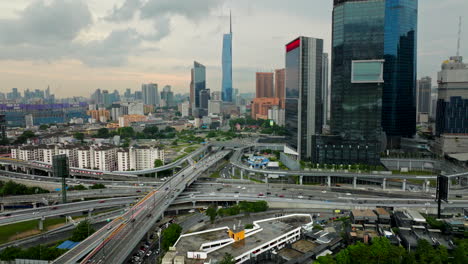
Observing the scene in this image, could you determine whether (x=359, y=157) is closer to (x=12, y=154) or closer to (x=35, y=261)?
(x=35, y=261)

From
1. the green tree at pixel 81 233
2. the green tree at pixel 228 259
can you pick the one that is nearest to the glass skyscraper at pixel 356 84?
the green tree at pixel 228 259

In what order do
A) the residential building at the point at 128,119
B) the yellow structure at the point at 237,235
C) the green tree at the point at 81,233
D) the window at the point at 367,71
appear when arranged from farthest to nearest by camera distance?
the residential building at the point at 128,119
the window at the point at 367,71
the green tree at the point at 81,233
the yellow structure at the point at 237,235

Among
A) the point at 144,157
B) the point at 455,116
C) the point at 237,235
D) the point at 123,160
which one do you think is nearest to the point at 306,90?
the point at 455,116

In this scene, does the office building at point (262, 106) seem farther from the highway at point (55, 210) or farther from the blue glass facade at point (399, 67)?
the highway at point (55, 210)

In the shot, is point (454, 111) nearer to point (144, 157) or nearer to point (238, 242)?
point (238, 242)

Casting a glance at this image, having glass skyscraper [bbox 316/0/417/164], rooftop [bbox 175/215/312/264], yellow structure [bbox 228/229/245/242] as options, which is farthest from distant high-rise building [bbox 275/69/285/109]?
yellow structure [bbox 228/229/245/242]

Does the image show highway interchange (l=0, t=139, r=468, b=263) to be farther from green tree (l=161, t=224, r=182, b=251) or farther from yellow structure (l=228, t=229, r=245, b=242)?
yellow structure (l=228, t=229, r=245, b=242)
